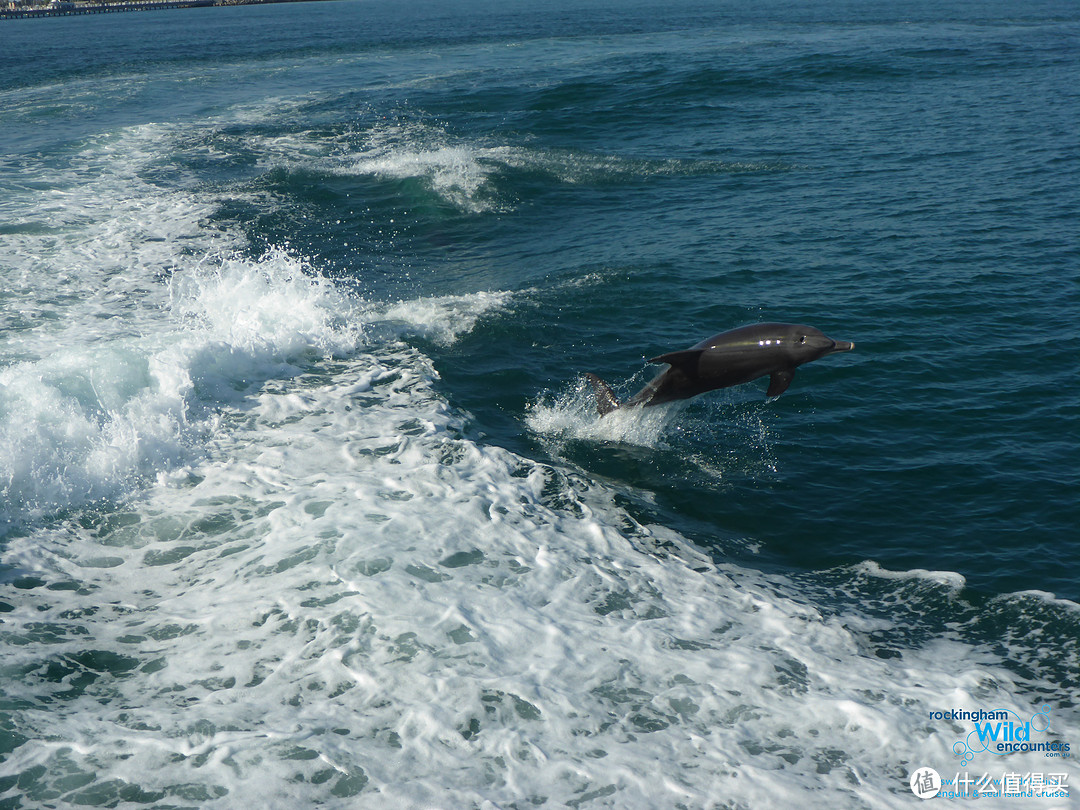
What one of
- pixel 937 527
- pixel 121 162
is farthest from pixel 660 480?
pixel 121 162

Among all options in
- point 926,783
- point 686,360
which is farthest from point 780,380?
point 926,783

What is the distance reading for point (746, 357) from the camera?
1093cm

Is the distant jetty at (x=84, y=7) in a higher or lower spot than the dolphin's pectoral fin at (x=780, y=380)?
higher

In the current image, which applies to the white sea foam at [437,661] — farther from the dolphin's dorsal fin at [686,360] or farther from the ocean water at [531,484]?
the dolphin's dorsal fin at [686,360]

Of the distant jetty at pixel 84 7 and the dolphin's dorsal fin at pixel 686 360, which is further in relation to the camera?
the distant jetty at pixel 84 7

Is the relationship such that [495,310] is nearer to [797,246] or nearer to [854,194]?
[797,246]

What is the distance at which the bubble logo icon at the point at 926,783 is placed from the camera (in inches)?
254

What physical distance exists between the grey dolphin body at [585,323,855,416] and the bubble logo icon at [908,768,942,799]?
17.1 ft

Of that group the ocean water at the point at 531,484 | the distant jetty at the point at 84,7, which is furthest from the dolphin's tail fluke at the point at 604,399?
the distant jetty at the point at 84,7

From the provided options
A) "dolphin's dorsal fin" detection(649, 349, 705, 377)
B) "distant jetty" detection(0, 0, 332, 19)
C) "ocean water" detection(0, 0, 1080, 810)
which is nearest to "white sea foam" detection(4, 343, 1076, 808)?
"ocean water" detection(0, 0, 1080, 810)

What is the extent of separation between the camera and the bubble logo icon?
21.2ft

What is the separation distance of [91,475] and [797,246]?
1570 centimetres

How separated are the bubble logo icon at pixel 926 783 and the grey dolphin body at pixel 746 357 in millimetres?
5205

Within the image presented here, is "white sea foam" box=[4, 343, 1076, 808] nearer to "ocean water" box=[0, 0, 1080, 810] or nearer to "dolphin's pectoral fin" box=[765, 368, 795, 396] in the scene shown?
"ocean water" box=[0, 0, 1080, 810]
